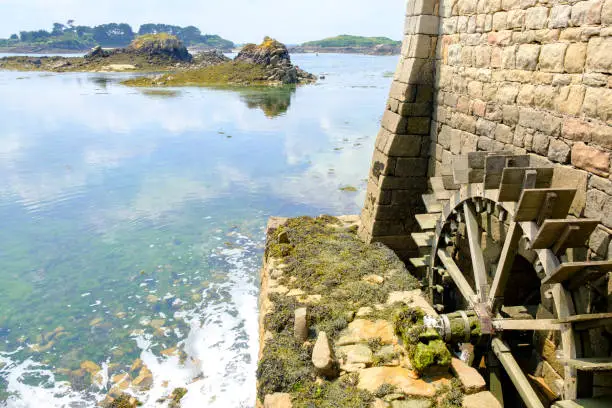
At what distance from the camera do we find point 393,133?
26.3ft

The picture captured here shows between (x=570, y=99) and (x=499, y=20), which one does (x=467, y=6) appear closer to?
(x=499, y=20)

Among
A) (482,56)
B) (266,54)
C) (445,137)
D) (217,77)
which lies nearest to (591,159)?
(482,56)

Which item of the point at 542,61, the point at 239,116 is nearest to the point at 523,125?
the point at 542,61

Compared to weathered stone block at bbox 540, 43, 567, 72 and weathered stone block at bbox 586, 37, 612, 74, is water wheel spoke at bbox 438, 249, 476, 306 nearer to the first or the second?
weathered stone block at bbox 540, 43, 567, 72

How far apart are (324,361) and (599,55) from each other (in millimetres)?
4084

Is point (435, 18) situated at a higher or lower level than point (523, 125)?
higher

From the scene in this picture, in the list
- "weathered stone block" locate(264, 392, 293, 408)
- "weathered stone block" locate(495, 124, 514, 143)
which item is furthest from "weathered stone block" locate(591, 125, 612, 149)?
"weathered stone block" locate(264, 392, 293, 408)

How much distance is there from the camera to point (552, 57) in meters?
4.73

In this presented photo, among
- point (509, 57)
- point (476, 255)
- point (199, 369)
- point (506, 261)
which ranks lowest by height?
point (199, 369)

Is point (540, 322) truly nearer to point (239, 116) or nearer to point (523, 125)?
point (523, 125)

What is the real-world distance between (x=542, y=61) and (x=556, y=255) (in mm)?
2214

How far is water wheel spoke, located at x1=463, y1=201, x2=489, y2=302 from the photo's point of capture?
5.41m

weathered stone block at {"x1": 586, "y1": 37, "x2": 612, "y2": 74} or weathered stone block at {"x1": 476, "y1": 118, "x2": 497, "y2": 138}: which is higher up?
weathered stone block at {"x1": 586, "y1": 37, "x2": 612, "y2": 74}

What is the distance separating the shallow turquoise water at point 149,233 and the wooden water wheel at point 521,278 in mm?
4034
